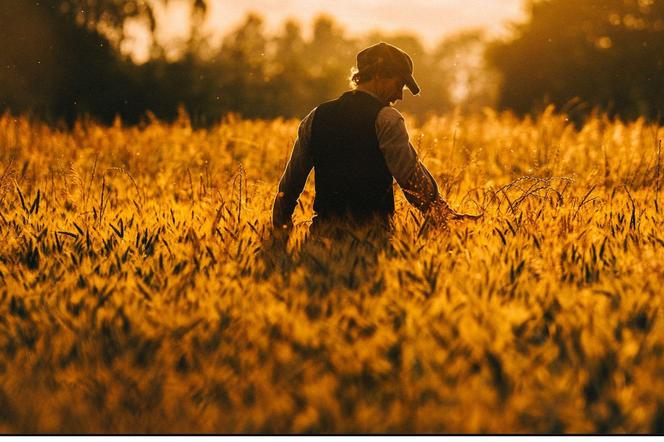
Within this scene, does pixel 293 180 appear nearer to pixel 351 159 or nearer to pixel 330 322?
pixel 351 159

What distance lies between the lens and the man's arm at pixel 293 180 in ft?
15.4

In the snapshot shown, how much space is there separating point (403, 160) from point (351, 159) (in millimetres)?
347

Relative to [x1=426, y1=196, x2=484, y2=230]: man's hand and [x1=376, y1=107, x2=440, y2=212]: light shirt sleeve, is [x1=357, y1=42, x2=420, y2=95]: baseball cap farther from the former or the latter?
[x1=426, y1=196, x2=484, y2=230]: man's hand

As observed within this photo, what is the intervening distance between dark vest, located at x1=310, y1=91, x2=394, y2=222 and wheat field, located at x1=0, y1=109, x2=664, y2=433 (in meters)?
0.25

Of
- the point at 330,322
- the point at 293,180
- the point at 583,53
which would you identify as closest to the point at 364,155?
the point at 293,180

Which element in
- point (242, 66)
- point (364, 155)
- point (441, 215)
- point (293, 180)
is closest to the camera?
point (441, 215)

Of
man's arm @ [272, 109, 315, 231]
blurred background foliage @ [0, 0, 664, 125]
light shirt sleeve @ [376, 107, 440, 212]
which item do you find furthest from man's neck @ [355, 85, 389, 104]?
blurred background foliage @ [0, 0, 664, 125]

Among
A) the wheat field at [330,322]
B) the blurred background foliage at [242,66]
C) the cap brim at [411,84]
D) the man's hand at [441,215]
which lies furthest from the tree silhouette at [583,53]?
the wheat field at [330,322]

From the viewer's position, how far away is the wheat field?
229 cm

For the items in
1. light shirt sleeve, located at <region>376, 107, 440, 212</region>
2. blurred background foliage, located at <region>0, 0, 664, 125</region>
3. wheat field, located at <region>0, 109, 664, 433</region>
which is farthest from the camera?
blurred background foliage, located at <region>0, 0, 664, 125</region>

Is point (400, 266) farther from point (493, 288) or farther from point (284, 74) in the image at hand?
point (284, 74)

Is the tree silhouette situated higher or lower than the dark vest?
higher

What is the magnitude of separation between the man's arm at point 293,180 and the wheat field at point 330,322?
112mm

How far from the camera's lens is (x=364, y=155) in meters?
4.59
